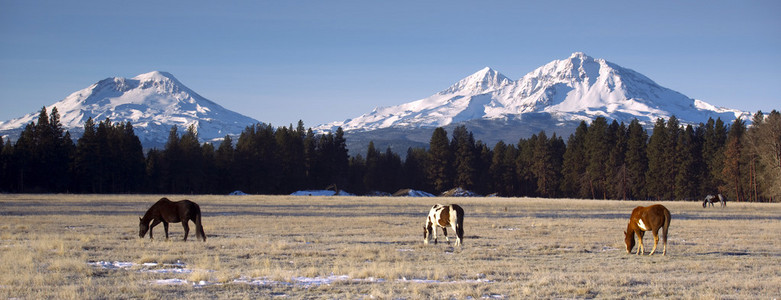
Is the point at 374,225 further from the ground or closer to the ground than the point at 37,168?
closer to the ground

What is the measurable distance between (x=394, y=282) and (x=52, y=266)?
8.04 metres

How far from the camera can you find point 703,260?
17.0 meters

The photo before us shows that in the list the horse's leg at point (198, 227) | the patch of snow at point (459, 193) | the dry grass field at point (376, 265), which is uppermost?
the patch of snow at point (459, 193)

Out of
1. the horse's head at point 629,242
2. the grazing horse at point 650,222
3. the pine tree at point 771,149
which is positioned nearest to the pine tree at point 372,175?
the pine tree at point 771,149

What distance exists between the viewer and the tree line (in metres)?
83.2

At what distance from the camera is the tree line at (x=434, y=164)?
273ft

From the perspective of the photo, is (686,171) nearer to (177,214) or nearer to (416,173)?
(416,173)

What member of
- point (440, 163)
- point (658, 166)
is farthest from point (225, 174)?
point (658, 166)

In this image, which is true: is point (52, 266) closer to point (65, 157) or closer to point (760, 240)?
point (760, 240)

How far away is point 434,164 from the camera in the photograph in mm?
109500

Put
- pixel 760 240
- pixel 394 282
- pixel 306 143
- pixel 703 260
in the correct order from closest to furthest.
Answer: pixel 394 282 < pixel 703 260 < pixel 760 240 < pixel 306 143

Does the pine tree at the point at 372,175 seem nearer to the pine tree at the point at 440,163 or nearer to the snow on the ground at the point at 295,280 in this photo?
Answer: the pine tree at the point at 440,163

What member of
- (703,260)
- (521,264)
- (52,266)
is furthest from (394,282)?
(703,260)

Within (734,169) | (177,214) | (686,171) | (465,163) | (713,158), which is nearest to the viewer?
(177,214)
